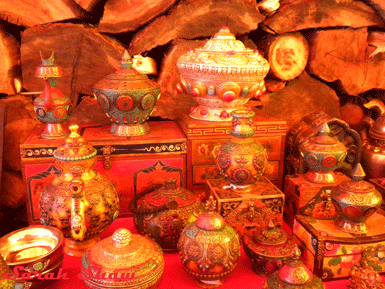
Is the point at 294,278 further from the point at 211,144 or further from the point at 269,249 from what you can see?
the point at 211,144

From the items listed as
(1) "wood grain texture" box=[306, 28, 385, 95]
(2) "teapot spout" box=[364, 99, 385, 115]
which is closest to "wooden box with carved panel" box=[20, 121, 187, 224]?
(1) "wood grain texture" box=[306, 28, 385, 95]

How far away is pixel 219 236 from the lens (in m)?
1.24

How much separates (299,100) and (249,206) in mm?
982

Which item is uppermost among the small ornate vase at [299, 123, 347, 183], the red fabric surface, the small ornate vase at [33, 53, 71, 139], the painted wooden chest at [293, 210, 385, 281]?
the small ornate vase at [33, 53, 71, 139]

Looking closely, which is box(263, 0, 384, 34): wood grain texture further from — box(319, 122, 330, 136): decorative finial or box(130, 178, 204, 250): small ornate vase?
box(130, 178, 204, 250): small ornate vase

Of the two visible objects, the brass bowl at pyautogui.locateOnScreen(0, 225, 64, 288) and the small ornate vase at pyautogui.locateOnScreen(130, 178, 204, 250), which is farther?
the small ornate vase at pyautogui.locateOnScreen(130, 178, 204, 250)

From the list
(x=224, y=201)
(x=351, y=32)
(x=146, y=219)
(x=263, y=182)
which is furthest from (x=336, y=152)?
(x=351, y=32)

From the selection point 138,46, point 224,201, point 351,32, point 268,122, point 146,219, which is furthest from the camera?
point 351,32

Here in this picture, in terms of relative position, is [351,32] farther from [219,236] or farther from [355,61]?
[219,236]

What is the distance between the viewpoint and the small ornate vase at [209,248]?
1.23 meters

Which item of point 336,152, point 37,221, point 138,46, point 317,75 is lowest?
point 37,221

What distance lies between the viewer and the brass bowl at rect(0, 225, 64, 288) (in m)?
1.16

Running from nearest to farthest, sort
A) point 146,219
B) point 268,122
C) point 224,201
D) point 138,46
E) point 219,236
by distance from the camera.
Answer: point 219,236 → point 146,219 → point 224,201 → point 268,122 → point 138,46

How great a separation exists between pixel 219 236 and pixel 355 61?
159 cm
